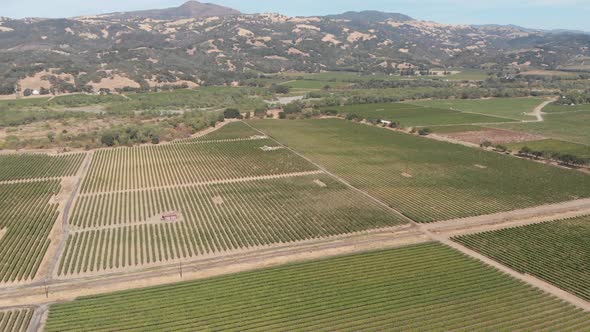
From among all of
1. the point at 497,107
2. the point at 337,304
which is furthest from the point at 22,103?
the point at 497,107

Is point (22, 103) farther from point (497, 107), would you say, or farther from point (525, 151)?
point (497, 107)

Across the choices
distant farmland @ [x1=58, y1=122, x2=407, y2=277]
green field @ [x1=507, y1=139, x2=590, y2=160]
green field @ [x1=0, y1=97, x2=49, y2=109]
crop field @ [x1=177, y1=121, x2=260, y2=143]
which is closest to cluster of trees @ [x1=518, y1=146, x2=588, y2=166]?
green field @ [x1=507, y1=139, x2=590, y2=160]

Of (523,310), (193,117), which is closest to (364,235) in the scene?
(523,310)

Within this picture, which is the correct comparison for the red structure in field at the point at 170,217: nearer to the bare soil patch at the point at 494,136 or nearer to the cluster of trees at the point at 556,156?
the cluster of trees at the point at 556,156

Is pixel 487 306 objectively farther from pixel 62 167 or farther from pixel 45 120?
pixel 45 120

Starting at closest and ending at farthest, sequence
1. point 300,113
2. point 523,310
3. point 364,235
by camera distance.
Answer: point 523,310 → point 364,235 → point 300,113
